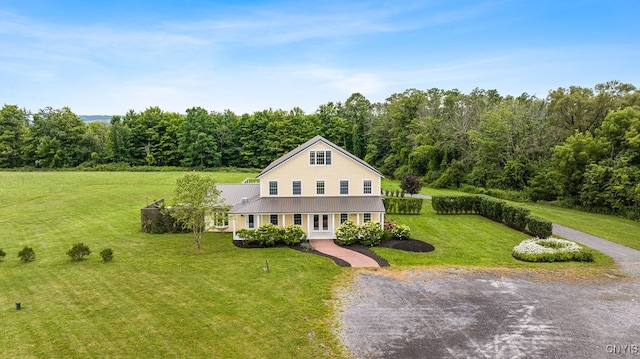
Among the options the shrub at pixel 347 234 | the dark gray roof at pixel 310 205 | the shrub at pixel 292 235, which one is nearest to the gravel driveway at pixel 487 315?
the shrub at pixel 347 234

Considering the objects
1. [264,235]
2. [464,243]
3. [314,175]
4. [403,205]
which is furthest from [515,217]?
[264,235]

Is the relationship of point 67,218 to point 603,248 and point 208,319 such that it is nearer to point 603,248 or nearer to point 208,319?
point 208,319

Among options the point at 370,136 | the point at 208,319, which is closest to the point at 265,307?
the point at 208,319

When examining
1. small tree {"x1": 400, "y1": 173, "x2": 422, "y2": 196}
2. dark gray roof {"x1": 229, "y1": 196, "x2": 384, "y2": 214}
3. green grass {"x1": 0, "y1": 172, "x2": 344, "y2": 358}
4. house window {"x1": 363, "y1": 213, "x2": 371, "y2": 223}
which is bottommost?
green grass {"x1": 0, "y1": 172, "x2": 344, "y2": 358}

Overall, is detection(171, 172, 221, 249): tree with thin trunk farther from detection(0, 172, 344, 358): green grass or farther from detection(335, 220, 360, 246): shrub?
detection(335, 220, 360, 246): shrub

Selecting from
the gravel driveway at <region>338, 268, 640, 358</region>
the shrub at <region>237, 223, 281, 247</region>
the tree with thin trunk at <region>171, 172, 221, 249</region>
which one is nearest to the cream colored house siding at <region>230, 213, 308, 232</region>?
the shrub at <region>237, 223, 281, 247</region>

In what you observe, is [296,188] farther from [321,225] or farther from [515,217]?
[515,217]
